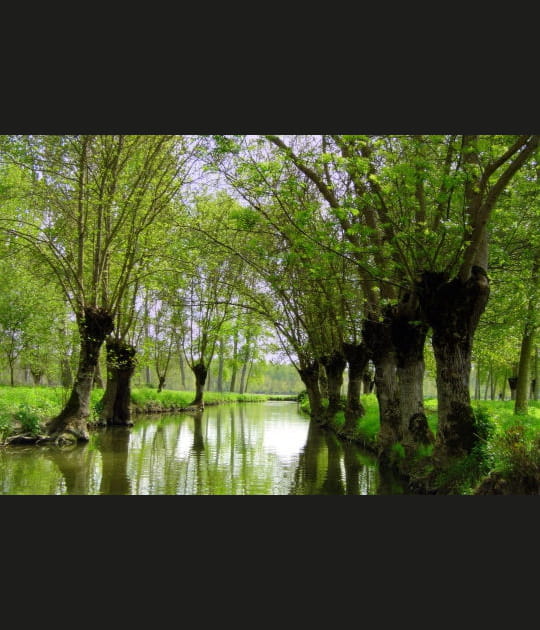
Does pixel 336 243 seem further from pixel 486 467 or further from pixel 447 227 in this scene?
pixel 486 467

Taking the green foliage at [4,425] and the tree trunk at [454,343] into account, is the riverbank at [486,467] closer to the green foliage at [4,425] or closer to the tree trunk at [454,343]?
the tree trunk at [454,343]

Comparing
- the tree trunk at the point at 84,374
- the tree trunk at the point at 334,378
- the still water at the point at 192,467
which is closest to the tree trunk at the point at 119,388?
the still water at the point at 192,467

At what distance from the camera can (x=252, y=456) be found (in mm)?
18203

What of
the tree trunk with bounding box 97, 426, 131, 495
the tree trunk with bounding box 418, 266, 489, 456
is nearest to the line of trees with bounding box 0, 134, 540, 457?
the tree trunk with bounding box 418, 266, 489, 456

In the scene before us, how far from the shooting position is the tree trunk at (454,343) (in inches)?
469

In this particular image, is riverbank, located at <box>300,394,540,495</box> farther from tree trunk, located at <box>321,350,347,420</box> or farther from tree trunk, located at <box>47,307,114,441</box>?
tree trunk, located at <box>321,350,347,420</box>

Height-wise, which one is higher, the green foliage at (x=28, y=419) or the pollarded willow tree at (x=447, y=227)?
the pollarded willow tree at (x=447, y=227)

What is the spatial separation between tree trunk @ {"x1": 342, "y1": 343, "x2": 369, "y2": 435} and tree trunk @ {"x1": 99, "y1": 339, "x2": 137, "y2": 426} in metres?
11.1

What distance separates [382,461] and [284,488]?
196 inches

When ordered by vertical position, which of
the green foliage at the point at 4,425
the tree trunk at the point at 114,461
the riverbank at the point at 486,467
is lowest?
the tree trunk at the point at 114,461

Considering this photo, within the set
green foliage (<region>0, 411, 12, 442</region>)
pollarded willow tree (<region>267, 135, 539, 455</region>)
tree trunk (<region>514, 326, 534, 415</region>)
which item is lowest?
green foliage (<region>0, 411, 12, 442</region>)

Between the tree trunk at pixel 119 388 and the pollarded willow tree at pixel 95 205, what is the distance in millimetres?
5491

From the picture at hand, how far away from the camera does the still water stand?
40.5ft

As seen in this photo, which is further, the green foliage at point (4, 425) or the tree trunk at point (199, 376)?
the tree trunk at point (199, 376)
